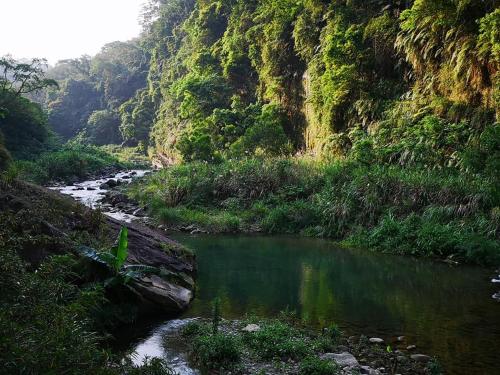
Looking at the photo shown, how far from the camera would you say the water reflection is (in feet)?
27.5

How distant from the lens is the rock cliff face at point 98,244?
8937 mm

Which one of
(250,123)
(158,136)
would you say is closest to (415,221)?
(250,123)

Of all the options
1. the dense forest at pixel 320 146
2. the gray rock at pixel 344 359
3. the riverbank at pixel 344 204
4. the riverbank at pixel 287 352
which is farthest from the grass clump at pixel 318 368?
the riverbank at pixel 344 204

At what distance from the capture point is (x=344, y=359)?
23.4 feet

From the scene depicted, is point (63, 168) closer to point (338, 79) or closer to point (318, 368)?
point (338, 79)

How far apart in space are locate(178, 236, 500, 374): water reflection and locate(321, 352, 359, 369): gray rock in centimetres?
140

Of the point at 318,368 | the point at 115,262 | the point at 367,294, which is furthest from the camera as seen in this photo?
the point at 367,294

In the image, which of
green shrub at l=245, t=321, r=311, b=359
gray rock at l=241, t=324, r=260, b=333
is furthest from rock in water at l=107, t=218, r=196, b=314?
green shrub at l=245, t=321, r=311, b=359

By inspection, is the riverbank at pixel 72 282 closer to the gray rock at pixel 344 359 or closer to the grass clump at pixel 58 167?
the gray rock at pixel 344 359

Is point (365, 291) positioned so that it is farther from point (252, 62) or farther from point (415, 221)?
point (252, 62)

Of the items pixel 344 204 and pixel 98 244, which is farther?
pixel 344 204

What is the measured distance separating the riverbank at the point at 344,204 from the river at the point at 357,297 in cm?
110

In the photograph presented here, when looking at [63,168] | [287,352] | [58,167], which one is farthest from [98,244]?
[63,168]

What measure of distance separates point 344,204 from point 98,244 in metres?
11.6
